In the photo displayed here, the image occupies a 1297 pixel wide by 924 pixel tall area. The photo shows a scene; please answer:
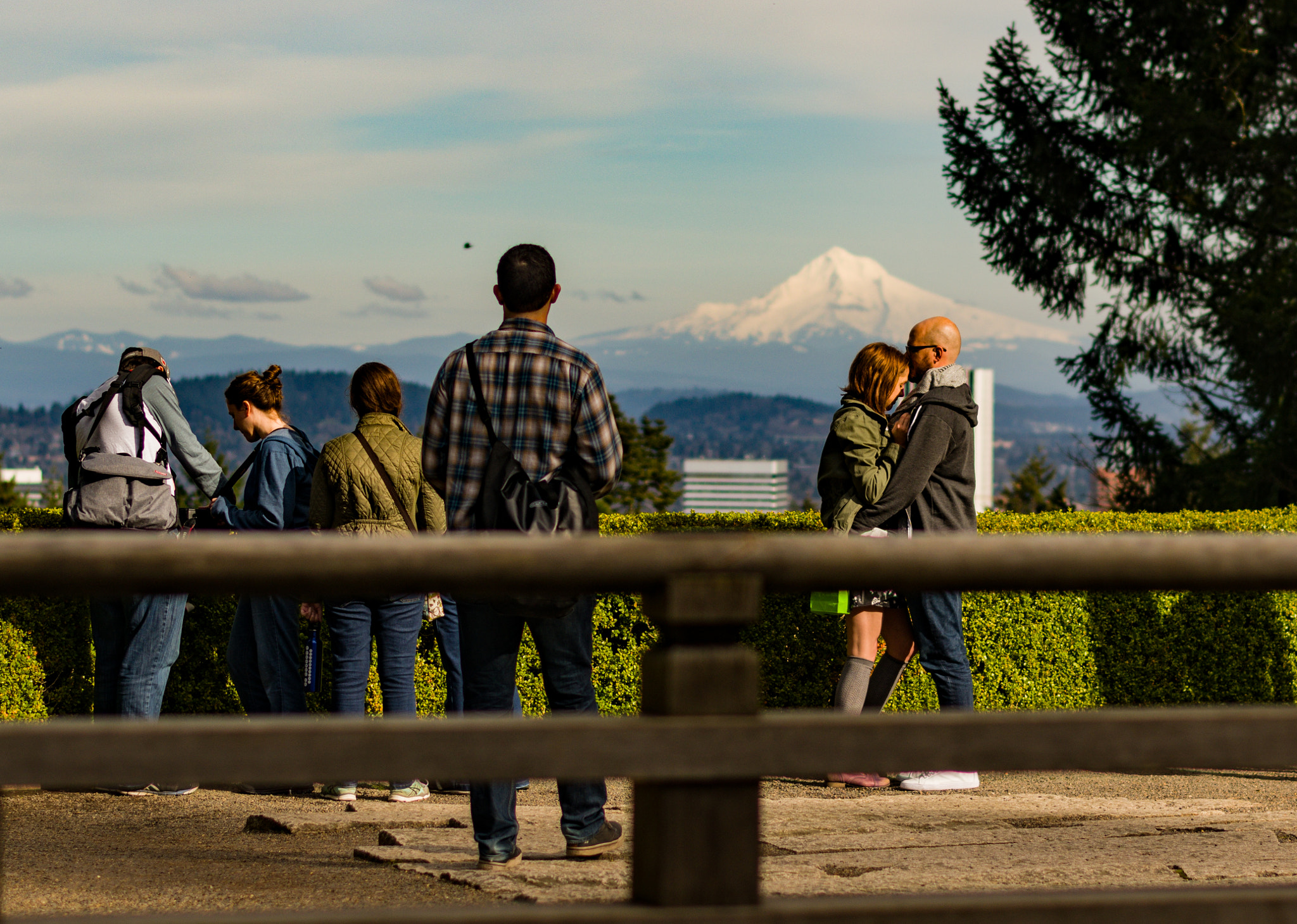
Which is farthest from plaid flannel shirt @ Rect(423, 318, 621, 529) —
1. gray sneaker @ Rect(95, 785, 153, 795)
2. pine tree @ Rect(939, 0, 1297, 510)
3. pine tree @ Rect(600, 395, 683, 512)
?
pine tree @ Rect(600, 395, 683, 512)

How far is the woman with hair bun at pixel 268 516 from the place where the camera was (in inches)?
224

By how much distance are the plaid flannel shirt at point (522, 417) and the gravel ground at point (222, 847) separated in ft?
3.78

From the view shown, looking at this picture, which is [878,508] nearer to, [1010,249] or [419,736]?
[419,736]

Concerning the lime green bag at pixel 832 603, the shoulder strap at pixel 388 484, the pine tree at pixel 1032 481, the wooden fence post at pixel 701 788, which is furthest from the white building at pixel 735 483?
the wooden fence post at pixel 701 788

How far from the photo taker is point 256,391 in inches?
227

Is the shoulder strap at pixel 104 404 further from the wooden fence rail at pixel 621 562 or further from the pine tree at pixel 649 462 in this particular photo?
the pine tree at pixel 649 462

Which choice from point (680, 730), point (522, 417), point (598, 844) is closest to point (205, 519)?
point (522, 417)

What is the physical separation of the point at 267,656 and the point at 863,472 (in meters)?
2.72

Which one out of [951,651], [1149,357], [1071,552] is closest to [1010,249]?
[1149,357]

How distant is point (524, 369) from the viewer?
13.5ft

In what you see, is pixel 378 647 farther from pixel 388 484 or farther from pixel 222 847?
pixel 222 847

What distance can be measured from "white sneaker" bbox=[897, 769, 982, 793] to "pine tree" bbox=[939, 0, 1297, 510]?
13.9 meters

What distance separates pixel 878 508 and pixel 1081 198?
697 inches

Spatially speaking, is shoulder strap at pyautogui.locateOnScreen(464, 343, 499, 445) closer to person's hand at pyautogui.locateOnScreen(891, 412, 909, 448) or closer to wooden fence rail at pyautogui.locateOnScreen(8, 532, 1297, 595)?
wooden fence rail at pyautogui.locateOnScreen(8, 532, 1297, 595)
